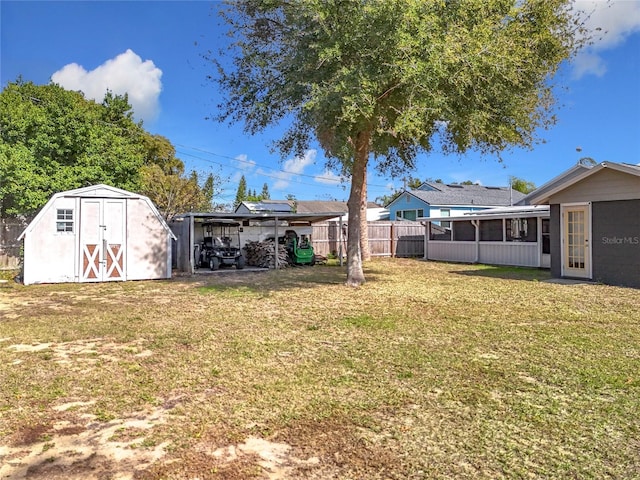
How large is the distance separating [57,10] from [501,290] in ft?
41.4

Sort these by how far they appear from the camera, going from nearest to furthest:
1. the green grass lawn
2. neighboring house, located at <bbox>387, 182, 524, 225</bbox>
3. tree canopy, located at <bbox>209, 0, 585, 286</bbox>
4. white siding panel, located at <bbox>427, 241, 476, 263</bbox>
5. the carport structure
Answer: the green grass lawn < tree canopy, located at <bbox>209, 0, 585, 286</bbox> < the carport structure < white siding panel, located at <bbox>427, 241, 476, 263</bbox> < neighboring house, located at <bbox>387, 182, 524, 225</bbox>

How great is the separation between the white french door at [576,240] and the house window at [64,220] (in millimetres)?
13553

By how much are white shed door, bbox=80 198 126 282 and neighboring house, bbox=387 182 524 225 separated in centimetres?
2168

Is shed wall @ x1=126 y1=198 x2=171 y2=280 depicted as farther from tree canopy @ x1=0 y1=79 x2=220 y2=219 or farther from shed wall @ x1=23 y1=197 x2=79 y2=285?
tree canopy @ x1=0 y1=79 x2=220 y2=219

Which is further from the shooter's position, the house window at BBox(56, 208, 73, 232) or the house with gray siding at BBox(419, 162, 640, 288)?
the house window at BBox(56, 208, 73, 232)

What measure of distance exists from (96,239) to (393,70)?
30.7 ft

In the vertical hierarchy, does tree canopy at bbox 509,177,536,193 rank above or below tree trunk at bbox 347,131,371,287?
above

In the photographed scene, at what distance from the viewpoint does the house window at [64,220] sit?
12586mm

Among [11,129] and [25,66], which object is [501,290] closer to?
[11,129]

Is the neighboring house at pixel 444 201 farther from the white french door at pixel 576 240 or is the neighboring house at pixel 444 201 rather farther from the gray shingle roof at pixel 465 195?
the white french door at pixel 576 240

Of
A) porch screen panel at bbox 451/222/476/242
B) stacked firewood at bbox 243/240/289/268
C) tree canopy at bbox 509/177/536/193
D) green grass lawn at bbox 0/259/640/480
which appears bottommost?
green grass lawn at bbox 0/259/640/480

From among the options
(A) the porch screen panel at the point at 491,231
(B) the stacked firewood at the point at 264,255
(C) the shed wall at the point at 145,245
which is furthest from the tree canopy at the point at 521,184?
(C) the shed wall at the point at 145,245

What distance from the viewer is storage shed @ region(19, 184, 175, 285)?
1244 cm

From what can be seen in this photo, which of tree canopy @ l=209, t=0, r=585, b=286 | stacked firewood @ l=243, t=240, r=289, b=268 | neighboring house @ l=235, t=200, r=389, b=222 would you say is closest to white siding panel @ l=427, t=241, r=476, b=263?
stacked firewood @ l=243, t=240, r=289, b=268
